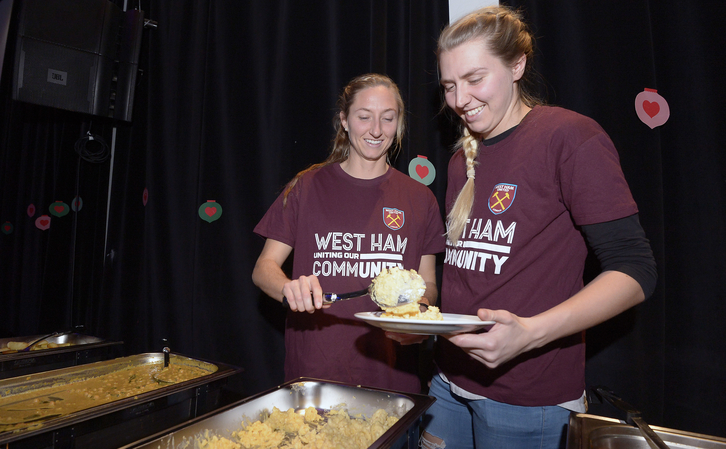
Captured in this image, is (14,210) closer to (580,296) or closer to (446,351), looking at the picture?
(446,351)

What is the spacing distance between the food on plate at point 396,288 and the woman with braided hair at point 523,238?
166mm

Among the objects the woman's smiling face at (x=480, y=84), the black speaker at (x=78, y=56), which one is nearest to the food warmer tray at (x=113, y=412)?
the woman's smiling face at (x=480, y=84)

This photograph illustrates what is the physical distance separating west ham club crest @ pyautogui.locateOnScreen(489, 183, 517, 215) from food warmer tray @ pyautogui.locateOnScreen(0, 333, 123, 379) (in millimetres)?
2008

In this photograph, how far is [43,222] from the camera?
4.34 meters

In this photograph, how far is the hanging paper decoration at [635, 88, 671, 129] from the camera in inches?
59.1

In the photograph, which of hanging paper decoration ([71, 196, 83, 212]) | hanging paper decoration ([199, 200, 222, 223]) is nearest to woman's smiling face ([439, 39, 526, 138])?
hanging paper decoration ([199, 200, 222, 223])

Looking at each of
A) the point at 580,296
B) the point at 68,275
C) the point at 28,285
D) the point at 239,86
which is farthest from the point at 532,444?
the point at 28,285

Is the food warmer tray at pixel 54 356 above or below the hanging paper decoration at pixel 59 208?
below

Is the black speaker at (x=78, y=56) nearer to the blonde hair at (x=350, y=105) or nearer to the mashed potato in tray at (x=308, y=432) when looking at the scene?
the blonde hair at (x=350, y=105)

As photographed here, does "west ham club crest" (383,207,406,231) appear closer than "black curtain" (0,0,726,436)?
No

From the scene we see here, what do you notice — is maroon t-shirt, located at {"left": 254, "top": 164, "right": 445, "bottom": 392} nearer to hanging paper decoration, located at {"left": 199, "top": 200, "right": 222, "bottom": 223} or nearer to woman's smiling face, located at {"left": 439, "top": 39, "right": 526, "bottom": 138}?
woman's smiling face, located at {"left": 439, "top": 39, "right": 526, "bottom": 138}

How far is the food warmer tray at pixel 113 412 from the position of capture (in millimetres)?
1173

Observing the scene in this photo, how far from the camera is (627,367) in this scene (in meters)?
1.54

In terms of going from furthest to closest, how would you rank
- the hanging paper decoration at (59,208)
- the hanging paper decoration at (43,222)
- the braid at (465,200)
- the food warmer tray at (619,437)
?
the hanging paper decoration at (43,222) < the hanging paper decoration at (59,208) < the braid at (465,200) < the food warmer tray at (619,437)
